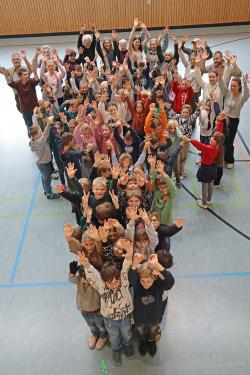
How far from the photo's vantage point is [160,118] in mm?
5262

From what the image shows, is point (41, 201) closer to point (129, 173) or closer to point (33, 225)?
point (33, 225)

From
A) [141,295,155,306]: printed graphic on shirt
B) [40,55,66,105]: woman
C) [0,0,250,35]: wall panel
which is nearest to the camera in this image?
[141,295,155,306]: printed graphic on shirt

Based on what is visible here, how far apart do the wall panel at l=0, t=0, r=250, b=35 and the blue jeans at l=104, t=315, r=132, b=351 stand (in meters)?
13.1

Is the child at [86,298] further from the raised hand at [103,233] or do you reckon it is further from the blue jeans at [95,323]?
the raised hand at [103,233]

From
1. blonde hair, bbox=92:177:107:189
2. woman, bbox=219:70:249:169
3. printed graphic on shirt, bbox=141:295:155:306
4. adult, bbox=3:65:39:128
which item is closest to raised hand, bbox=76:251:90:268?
printed graphic on shirt, bbox=141:295:155:306

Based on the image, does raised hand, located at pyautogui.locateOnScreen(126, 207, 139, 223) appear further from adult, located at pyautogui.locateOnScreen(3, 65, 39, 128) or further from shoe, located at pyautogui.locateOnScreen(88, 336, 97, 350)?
adult, located at pyautogui.locateOnScreen(3, 65, 39, 128)

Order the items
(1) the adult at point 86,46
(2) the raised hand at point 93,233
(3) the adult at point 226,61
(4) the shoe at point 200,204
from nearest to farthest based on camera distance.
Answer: (2) the raised hand at point 93,233 → (4) the shoe at point 200,204 → (3) the adult at point 226,61 → (1) the adult at point 86,46

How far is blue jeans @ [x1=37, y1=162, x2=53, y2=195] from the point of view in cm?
526

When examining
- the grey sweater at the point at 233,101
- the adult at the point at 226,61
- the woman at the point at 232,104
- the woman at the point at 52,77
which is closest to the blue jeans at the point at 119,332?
the woman at the point at 232,104

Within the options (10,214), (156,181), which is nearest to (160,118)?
(156,181)

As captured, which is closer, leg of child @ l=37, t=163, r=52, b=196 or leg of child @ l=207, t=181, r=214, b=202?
leg of child @ l=207, t=181, r=214, b=202

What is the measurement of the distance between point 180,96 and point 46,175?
2.84m

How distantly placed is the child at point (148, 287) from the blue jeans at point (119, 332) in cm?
11

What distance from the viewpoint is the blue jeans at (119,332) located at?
304 cm
